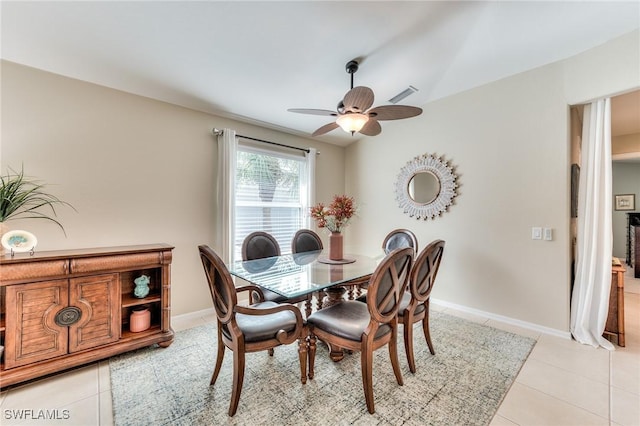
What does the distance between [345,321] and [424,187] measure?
2.48m

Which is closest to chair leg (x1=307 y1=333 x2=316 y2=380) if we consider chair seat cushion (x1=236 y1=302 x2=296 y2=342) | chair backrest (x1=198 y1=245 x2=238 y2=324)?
chair seat cushion (x1=236 y1=302 x2=296 y2=342)

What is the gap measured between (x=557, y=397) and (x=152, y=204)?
380 cm

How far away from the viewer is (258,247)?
2855 millimetres

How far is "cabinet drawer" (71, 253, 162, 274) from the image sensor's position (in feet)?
6.63

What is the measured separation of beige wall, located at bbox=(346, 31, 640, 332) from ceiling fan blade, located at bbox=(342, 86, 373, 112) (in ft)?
6.11

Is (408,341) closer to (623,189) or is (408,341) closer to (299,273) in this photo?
(299,273)

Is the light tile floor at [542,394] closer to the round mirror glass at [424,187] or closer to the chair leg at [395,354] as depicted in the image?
the chair leg at [395,354]

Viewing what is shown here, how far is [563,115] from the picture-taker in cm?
255

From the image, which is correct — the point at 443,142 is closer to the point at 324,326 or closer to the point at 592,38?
the point at 592,38

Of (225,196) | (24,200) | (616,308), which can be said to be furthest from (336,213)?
(616,308)

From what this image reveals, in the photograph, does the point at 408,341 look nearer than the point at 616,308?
Yes

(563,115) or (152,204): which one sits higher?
(563,115)

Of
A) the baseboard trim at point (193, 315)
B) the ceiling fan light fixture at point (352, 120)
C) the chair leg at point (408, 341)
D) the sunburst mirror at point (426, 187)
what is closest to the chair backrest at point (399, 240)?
the sunburst mirror at point (426, 187)

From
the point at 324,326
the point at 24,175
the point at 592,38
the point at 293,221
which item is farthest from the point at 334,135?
the point at 24,175
